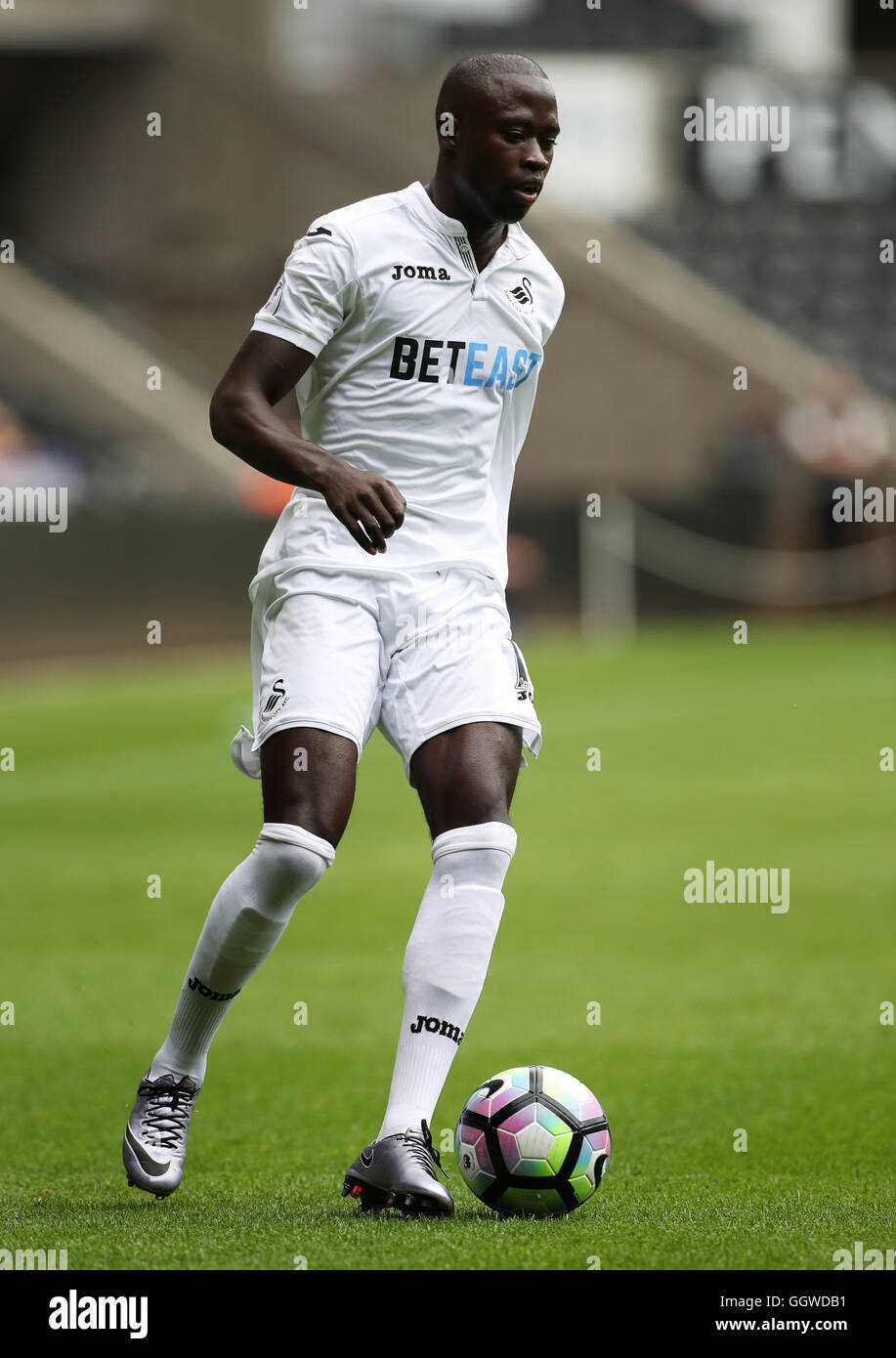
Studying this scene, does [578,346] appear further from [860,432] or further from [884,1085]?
[884,1085]

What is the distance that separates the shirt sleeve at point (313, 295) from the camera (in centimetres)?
444

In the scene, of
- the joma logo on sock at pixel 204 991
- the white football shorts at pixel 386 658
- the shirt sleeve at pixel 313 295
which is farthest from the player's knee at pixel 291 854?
the shirt sleeve at pixel 313 295

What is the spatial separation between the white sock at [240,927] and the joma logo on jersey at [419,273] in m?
1.29

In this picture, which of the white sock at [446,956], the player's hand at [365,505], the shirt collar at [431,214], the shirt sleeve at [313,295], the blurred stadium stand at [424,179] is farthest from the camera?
the blurred stadium stand at [424,179]

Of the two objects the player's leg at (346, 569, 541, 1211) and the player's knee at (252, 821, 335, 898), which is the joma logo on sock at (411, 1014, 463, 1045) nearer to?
the player's leg at (346, 569, 541, 1211)

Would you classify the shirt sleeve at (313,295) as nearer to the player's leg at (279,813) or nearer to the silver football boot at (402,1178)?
the player's leg at (279,813)

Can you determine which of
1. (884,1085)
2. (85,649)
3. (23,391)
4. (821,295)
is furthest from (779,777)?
(821,295)

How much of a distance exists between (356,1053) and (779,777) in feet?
25.0

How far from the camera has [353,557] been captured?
15.0 feet

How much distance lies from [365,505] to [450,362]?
580 mm

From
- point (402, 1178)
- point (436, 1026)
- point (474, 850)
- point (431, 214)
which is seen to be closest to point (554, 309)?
point (431, 214)

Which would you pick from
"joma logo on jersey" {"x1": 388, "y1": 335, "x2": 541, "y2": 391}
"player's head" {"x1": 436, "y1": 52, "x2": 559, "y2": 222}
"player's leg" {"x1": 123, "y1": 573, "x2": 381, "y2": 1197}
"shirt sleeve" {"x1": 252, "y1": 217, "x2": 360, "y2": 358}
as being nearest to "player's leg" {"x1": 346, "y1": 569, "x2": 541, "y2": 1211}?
"player's leg" {"x1": 123, "y1": 573, "x2": 381, "y2": 1197}

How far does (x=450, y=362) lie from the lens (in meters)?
4.62

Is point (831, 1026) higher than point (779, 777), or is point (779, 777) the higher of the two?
point (779, 777)
